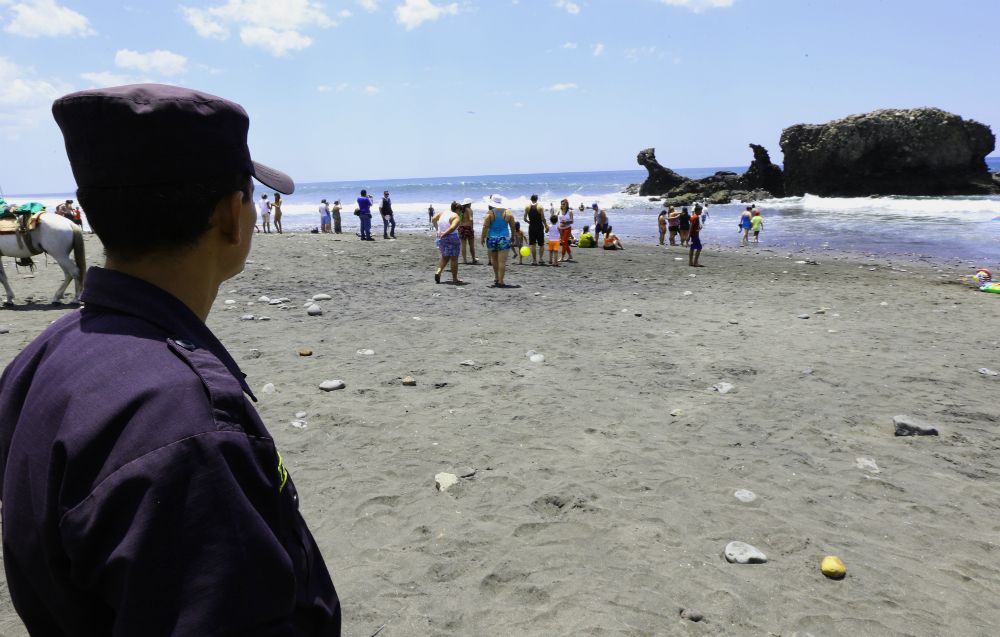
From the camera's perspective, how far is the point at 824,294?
39.0 ft

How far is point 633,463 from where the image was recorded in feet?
14.8

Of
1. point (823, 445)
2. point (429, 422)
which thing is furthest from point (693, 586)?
point (429, 422)

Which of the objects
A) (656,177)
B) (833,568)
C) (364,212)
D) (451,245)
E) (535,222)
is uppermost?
(656,177)

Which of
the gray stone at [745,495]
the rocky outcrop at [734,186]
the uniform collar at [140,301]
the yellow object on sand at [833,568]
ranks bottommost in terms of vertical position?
the yellow object on sand at [833,568]

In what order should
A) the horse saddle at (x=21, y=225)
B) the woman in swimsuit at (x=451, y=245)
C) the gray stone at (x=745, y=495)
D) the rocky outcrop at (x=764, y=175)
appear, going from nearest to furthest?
the gray stone at (x=745, y=495)
the horse saddle at (x=21, y=225)
the woman in swimsuit at (x=451, y=245)
the rocky outcrop at (x=764, y=175)

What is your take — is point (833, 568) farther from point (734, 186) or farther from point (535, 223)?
point (734, 186)

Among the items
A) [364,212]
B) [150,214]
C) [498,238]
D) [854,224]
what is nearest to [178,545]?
[150,214]

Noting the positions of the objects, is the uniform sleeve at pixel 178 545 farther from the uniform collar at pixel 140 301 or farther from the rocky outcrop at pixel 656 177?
the rocky outcrop at pixel 656 177

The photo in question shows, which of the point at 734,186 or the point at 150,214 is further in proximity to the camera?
the point at 734,186

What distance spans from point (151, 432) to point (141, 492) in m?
0.08

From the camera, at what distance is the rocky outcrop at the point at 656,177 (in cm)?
6178

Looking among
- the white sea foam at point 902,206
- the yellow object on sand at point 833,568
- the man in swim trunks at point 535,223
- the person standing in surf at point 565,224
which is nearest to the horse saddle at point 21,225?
the man in swim trunks at point 535,223

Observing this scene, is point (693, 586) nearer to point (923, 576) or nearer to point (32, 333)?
point (923, 576)

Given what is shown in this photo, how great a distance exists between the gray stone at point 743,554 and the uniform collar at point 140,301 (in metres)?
3.04
